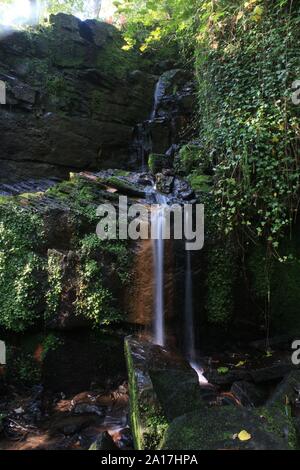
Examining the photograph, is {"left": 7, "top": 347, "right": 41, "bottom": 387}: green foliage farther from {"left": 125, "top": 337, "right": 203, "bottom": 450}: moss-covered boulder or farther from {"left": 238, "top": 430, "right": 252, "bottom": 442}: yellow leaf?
{"left": 238, "top": 430, "right": 252, "bottom": 442}: yellow leaf

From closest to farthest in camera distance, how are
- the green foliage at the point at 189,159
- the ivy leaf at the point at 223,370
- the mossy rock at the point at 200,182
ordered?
the ivy leaf at the point at 223,370, the mossy rock at the point at 200,182, the green foliage at the point at 189,159

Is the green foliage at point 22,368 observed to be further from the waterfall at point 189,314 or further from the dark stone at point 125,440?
the waterfall at point 189,314

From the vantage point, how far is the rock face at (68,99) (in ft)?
31.2

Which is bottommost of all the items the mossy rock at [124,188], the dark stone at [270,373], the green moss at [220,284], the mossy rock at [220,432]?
the dark stone at [270,373]

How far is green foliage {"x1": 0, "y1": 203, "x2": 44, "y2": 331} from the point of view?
5.43 metres

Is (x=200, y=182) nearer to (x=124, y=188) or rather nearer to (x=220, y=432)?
(x=124, y=188)

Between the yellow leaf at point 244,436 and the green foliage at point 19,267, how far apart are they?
3470 mm

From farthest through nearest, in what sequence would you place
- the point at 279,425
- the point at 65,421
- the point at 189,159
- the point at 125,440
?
the point at 189,159
the point at 65,421
the point at 125,440
the point at 279,425

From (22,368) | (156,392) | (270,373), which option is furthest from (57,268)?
(270,373)

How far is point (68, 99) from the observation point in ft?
34.0

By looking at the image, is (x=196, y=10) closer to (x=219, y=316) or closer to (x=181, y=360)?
(x=219, y=316)

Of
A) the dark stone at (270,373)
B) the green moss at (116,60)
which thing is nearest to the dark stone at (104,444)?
the dark stone at (270,373)

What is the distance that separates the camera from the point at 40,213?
5836 mm

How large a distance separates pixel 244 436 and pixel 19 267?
153 inches
